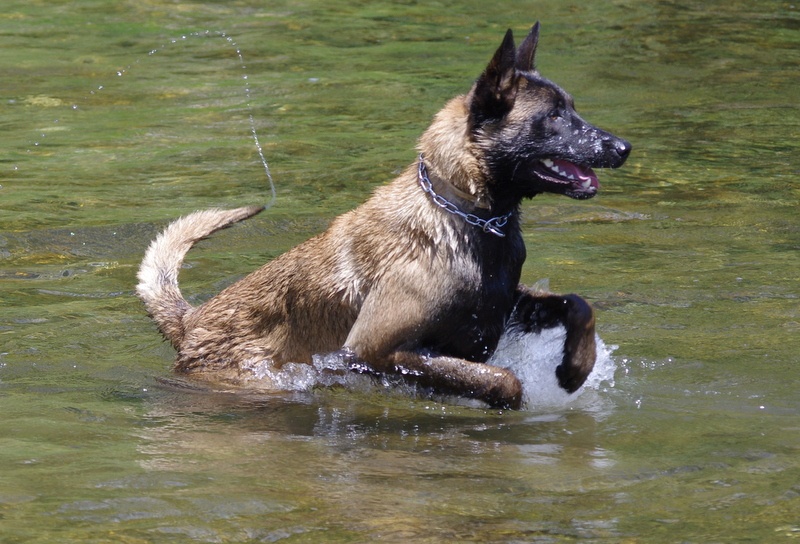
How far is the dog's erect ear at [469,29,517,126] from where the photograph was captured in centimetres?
580

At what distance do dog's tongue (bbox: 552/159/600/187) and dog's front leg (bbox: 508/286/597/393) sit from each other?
558mm

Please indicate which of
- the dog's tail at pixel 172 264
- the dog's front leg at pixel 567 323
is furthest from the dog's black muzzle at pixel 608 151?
the dog's tail at pixel 172 264

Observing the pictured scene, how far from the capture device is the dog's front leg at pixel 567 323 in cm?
600

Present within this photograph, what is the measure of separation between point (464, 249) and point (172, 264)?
191 cm

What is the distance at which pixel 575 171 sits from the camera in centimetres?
604

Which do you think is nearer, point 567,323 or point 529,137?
point 529,137

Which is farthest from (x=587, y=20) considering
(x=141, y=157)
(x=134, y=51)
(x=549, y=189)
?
(x=549, y=189)

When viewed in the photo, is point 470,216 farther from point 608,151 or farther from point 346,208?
point 346,208

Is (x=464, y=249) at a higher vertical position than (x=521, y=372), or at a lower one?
higher

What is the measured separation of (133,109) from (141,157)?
164 cm

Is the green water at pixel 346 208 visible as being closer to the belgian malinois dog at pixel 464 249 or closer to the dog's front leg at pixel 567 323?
the dog's front leg at pixel 567 323

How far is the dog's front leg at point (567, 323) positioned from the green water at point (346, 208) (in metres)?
0.16

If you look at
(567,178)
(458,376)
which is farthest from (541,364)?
(567,178)

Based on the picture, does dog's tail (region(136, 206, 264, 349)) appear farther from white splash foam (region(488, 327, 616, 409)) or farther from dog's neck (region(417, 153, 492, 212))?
white splash foam (region(488, 327, 616, 409))
